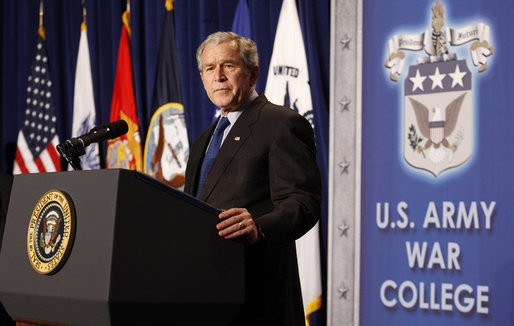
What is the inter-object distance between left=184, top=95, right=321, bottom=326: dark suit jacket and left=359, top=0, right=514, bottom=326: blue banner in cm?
174

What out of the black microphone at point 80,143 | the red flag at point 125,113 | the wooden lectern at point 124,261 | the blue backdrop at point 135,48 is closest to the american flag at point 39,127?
the blue backdrop at point 135,48

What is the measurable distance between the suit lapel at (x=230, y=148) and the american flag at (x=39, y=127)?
411cm

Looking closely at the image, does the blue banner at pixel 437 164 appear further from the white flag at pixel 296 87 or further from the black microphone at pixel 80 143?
the black microphone at pixel 80 143

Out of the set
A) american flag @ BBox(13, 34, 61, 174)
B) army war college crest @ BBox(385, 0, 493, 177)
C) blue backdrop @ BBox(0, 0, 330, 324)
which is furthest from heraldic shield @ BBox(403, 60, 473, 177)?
american flag @ BBox(13, 34, 61, 174)

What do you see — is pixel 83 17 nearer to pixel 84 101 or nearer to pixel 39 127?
pixel 84 101

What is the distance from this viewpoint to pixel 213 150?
191 cm

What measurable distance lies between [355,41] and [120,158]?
2365 mm

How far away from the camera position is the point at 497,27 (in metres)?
3.24

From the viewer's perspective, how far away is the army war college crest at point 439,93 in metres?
3.30

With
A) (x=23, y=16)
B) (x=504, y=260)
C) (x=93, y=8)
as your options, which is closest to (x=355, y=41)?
(x=504, y=260)

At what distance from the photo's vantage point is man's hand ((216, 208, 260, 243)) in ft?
4.57

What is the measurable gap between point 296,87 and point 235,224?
8.96ft

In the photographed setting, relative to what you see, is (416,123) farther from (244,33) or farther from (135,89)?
(135,89)

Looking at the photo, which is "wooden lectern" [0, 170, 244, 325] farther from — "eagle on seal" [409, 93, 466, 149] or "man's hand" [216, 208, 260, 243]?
"eagle on seal" [409, 93, 466, 149]
